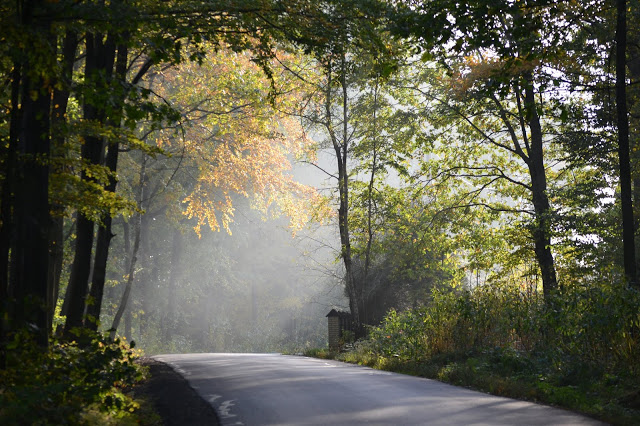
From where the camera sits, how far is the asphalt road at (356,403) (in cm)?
765

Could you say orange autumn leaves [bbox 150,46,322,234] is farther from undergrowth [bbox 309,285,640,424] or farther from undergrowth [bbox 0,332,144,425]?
undergrowth [bbox 0,332,144,425]

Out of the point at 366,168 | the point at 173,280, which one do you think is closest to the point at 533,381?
the point at 366,168

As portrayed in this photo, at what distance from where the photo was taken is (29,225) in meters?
8.05

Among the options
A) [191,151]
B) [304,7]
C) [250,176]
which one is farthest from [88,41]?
[250,176]

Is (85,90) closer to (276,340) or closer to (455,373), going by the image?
(455,373)

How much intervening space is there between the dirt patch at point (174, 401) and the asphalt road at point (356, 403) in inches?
6.7

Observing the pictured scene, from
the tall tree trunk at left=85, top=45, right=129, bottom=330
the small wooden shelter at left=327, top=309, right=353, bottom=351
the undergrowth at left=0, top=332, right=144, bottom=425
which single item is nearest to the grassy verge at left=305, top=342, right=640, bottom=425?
the undergrowth at left=0, top=332, right=144, bottom=425

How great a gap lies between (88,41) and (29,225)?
6091 mm

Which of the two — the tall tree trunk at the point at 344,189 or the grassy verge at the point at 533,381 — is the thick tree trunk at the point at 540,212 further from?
the tall tree trunk at the point at 344,189

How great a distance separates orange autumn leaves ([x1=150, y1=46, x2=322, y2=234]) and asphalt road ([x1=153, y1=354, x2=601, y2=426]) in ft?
31.4

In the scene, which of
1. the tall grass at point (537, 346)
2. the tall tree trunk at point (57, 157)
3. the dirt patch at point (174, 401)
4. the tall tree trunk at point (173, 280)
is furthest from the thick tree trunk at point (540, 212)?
the tall tree trunk at point (173, 280)

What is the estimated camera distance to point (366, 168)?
25.5m

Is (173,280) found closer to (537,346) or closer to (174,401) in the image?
(537,346)

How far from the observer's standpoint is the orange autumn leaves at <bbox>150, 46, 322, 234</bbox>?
848 inches
